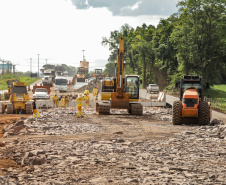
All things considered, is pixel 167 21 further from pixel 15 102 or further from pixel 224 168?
pixel 224 168

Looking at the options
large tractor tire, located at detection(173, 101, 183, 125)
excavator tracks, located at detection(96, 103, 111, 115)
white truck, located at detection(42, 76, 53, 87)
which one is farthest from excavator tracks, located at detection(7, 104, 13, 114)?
white truck, located at detection(42, 76, 53, 87)

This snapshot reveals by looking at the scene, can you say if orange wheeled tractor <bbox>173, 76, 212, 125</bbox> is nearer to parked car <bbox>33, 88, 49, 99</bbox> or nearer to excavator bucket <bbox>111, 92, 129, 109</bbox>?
excavator bucket <bbox>111, 92, 129, 109</bbox>

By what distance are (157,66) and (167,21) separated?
10.7 m

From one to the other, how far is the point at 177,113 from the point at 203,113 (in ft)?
4.63

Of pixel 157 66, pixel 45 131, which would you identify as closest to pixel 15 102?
pixel 45 131

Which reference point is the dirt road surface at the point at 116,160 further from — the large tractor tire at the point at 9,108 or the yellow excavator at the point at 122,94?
the large tractor tire at the point at 9,108

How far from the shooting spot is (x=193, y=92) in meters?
20.9

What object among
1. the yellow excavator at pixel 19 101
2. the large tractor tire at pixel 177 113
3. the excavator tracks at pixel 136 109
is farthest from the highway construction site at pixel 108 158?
the yellow excavator at pixel 19 101

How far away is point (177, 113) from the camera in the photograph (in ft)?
68.2

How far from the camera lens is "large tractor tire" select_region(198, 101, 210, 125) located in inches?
804

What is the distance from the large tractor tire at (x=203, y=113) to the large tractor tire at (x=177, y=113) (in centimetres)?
105

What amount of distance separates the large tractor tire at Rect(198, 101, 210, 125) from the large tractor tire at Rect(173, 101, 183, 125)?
1048 millimetres

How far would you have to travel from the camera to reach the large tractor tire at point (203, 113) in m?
20.4

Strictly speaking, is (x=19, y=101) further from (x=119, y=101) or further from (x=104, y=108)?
(x=119, y=101)
